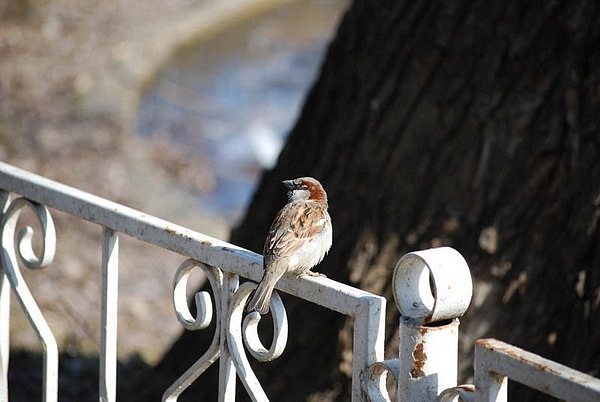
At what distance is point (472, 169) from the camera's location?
3428 millimetres

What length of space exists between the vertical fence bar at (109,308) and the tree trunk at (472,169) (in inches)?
45.1

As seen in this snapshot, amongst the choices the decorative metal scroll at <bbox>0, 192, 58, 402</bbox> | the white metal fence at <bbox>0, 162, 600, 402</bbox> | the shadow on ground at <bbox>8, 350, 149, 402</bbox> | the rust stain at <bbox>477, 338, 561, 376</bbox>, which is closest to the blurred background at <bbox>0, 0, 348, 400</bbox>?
the shadow on ground at <bbox>8, 350, 149, 402</bbox>

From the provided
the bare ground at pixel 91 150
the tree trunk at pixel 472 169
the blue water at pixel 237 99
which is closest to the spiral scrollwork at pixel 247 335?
the tree trunk at pixel 472 169

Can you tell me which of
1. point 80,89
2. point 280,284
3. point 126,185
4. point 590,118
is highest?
point 80,89

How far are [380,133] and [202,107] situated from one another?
19.2 feet

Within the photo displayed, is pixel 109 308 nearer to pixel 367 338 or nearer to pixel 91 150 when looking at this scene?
pixel 367 338

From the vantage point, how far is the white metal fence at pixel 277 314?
1.77 meters

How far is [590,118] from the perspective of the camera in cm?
319

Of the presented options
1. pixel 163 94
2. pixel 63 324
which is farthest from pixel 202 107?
pixel 63 324

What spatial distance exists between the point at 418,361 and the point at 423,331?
0.21 feet

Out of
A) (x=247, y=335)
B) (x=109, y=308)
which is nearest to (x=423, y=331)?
(x=247, y=335)

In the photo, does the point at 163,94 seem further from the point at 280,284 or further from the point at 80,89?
the point at 280,284

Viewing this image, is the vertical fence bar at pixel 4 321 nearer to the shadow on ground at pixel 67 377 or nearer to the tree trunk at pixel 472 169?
the tree trunk at pixel 472 169

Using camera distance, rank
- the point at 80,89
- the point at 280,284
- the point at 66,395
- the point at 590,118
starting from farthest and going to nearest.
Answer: the point at 80,89, the point at 66,395, the point at 590,118, the point at 280,284
